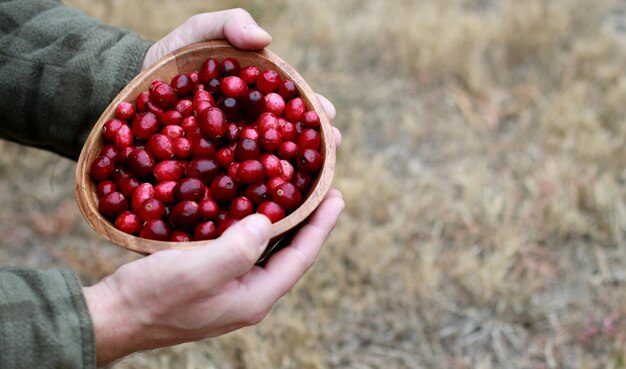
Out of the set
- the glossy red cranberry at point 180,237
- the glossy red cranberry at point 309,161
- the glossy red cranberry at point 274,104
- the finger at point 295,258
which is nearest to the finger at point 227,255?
the finger at point 295,258

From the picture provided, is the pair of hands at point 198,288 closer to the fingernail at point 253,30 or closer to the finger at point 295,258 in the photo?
the finger at point 295,258

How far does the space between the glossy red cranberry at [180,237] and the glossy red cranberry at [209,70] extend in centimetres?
54

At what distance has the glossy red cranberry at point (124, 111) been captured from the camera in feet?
6.83

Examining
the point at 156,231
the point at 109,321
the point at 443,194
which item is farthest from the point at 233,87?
the point at 443,194

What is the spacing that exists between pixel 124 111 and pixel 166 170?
0.78 ft

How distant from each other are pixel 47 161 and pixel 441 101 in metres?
1.97

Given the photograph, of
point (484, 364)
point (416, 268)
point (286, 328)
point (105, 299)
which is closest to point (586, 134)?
point (416, 268)

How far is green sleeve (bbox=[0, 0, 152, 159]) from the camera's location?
219 centimetres

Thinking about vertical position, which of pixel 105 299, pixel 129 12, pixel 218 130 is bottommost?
pixel 129 12

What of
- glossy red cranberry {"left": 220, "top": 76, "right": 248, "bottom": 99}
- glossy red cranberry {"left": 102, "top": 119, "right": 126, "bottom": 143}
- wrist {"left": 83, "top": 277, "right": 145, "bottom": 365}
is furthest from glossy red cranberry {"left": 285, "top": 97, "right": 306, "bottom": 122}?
wrist {"left": 83, "top": 277, "right": 145, "bottom": 365}

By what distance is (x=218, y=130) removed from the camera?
1991 mm

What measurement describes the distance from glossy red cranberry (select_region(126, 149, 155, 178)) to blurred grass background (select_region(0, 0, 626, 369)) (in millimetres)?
875

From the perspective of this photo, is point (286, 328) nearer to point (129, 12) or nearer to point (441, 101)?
point (441, 101)

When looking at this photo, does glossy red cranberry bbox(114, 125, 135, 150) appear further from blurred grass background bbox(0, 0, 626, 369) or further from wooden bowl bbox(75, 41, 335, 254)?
blurred grass background bbox(0, 0, 626, 369)
